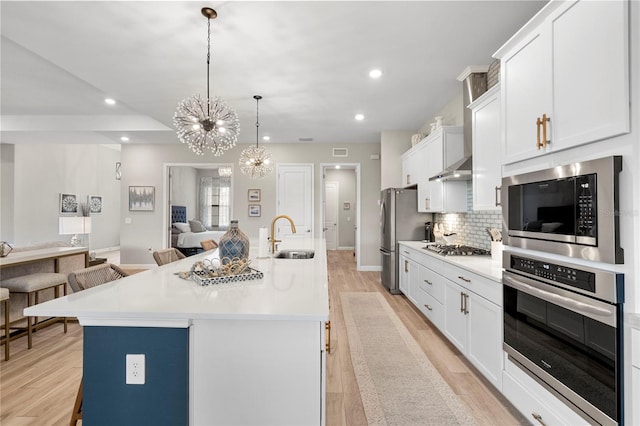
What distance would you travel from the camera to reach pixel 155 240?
6879 mm

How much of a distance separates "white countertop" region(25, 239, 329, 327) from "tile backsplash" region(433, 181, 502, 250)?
7.96 feet

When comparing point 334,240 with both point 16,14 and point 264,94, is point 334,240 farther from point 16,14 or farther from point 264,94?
point 16,14

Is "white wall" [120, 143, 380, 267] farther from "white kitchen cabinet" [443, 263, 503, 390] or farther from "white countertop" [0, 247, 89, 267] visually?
"white kitchen cabinet" [443, 263, 503, 390]

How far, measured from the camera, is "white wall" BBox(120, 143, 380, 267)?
6.81 metres

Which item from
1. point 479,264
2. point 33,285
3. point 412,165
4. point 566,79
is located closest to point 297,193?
point 412,165

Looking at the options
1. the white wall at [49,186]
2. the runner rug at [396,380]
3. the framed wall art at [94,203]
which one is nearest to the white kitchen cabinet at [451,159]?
the runner rug at [396,380]

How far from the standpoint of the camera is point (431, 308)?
327 centimetres

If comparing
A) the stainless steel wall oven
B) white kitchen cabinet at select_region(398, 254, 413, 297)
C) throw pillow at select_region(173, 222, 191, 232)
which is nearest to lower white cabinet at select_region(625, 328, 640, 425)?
the stainless steel wall oven

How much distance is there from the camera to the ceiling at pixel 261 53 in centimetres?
239

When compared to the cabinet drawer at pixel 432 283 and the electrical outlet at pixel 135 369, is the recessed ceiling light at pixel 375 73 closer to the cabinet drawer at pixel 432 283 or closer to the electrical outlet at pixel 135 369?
the cabinet drawer at pixel 432 283

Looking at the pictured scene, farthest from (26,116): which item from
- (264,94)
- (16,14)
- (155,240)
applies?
(264,94)

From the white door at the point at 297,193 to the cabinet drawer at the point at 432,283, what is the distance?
364 cm

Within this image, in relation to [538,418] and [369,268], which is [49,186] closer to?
[369,268]

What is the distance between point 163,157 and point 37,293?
4.38 meters
